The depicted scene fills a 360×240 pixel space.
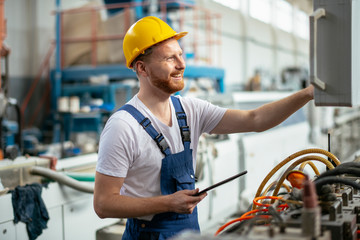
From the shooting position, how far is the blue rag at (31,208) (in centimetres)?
249

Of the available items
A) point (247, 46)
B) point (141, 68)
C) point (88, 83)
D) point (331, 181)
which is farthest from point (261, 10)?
point (331, 181)

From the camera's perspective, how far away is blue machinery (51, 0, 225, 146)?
19.9ft

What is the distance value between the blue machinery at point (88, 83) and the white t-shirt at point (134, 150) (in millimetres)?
4174

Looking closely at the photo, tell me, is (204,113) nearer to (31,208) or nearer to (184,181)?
(184,181)

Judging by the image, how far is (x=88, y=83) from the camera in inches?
266

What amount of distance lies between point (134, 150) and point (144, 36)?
490 mm

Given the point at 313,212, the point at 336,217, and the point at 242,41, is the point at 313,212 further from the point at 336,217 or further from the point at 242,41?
the point at 242,41

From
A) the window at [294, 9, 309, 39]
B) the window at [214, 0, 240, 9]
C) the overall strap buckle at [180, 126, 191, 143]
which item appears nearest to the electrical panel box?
the overall strap buckle at [180, 126, 191, 143]

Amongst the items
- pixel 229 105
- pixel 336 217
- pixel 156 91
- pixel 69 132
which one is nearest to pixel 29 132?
pixel 69 132

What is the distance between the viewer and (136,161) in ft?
5.48

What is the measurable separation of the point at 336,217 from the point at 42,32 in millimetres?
7203

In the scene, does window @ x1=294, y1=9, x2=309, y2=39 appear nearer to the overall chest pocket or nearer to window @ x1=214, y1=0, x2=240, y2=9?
window @ x1=214, y1=0, x2=240, y2=9

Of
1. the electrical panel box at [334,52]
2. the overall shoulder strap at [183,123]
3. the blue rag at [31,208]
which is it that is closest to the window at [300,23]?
the blue rag at [31,208]

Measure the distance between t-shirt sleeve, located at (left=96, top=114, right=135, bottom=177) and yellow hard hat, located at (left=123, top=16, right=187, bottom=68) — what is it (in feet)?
1.11
